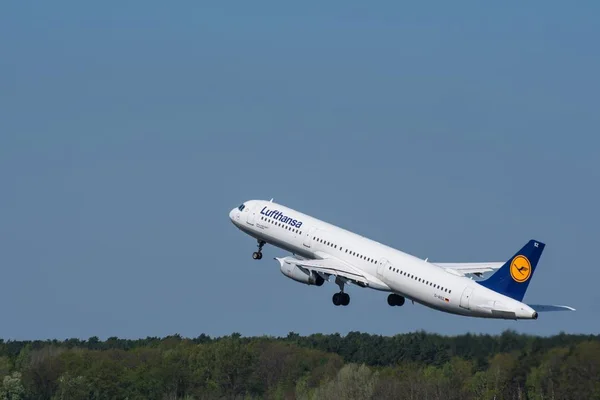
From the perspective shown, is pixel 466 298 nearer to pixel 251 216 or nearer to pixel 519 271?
pixel 519 271

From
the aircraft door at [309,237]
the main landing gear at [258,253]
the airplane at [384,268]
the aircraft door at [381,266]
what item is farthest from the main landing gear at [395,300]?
the main landing gear at [258,253]

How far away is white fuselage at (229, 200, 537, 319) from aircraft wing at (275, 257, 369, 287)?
1.18 feet

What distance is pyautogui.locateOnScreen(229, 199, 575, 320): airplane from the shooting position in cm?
12519

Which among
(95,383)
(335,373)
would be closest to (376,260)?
(335,373)

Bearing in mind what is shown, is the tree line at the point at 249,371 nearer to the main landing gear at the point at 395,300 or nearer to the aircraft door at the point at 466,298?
the main landing gear at the point at 395,300

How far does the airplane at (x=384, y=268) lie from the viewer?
4929 inches

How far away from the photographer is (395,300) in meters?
138

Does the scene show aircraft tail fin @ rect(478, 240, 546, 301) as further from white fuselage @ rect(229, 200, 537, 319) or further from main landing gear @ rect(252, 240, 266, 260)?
main landing gear @ rect(252, 240, 266, 260)

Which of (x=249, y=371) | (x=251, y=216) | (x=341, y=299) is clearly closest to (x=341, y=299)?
(x=341, y=299)

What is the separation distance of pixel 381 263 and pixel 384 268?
1.54 feet

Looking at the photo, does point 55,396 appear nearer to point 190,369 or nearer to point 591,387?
point 190,369

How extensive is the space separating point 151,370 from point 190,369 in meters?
3.82

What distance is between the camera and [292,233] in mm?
139500

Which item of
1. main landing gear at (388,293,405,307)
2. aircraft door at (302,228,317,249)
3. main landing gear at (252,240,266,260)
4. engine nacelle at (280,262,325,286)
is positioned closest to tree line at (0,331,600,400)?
main landing gear at (388,293,405,307)
